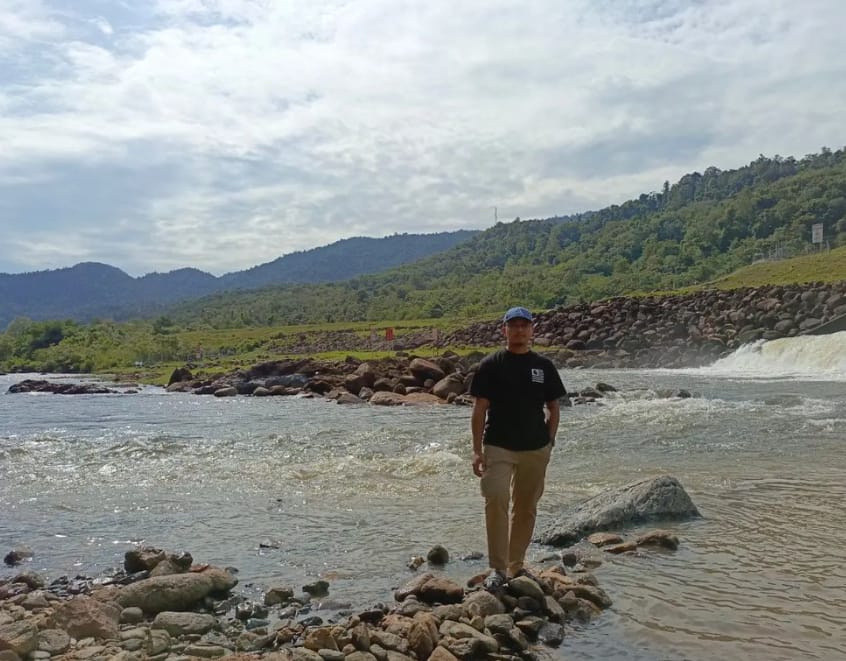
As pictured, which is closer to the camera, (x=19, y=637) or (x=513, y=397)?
(x=19, y=637)

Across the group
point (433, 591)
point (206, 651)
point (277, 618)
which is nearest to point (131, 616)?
point (206, 651)

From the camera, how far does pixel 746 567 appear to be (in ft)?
26.0

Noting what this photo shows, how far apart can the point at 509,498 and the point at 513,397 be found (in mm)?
1085

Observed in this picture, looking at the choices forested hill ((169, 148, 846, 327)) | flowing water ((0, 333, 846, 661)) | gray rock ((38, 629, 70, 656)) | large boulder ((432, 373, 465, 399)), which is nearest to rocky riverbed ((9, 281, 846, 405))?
large boulder ((432, 373, 465, 399))

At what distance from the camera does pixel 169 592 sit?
7488 millimetres

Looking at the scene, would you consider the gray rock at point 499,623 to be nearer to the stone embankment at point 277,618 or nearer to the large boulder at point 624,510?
the stone embankment at point 277,618

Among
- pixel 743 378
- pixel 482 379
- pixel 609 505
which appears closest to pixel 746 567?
pixel 609 505

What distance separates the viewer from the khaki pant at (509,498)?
24.5 ft

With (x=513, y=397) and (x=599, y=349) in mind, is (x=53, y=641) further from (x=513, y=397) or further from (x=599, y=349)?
(x=599, y=349)

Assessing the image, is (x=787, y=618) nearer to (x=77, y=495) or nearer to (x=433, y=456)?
(x=433, y=456)

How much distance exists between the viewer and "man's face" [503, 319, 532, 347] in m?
7.55

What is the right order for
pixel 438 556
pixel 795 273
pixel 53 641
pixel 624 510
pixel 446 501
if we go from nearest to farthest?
pixel 53 641
pixel 438 556
pixel 624 510
pixel 446 501
pixel 795 273

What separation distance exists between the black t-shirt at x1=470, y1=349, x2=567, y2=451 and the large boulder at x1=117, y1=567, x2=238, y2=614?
135 inches

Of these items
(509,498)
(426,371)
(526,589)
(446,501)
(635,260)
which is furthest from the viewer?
(635,260)
